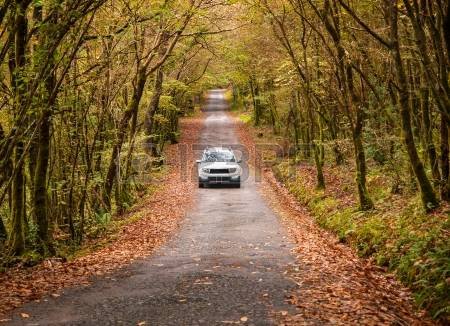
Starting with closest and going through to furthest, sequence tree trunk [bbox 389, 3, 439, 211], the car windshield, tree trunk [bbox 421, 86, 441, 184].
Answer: tree trunk [bbox 389, 3, 439, 211]
tree trunk [bbox 421, 86, 441, 184]
the car windshield

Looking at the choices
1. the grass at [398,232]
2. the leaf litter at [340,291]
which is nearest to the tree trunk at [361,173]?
the grass at [398,232]

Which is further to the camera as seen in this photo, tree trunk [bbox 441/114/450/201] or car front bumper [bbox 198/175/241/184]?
car front bumper [bbox 198/175/241/184]

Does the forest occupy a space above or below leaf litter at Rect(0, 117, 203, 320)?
above

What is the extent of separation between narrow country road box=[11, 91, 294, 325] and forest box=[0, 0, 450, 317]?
2227 mm

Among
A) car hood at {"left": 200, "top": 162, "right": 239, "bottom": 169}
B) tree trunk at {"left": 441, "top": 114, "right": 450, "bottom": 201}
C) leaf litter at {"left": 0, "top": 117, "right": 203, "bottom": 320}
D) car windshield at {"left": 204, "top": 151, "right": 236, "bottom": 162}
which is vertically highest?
tree trunk at {"left": 441, "top": 114, "right": 450, "bottom": 201}

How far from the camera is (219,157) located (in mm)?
24703

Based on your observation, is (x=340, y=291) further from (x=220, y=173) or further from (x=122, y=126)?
(x=220, y=173)

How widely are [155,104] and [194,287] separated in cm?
1889

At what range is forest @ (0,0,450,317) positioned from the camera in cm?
859

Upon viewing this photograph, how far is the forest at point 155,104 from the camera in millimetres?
8594

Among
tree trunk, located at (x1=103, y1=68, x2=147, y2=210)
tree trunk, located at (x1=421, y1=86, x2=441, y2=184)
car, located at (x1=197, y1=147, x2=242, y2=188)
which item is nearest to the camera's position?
tree trunk, located at (x1=421, y1=86, x2=441, y2=184)

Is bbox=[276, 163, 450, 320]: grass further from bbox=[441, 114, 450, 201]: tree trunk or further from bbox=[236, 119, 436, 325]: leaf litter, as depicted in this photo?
bbox=[441, 114, 450, 201]: tree trunk

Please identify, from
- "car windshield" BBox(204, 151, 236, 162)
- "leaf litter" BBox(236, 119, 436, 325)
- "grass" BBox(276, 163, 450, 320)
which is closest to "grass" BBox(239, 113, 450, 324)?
"grass" BBox(276, 163, 450, 320)

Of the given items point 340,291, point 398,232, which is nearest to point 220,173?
point 398,232
